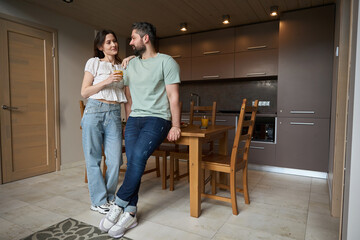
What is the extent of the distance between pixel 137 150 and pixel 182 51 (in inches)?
120

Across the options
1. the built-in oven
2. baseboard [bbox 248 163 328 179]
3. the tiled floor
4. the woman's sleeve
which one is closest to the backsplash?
the built-in oven

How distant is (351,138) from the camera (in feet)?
3.55

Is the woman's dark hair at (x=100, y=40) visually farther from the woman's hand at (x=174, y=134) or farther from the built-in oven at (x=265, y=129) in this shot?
the built-in oven at (x=265, y=129)

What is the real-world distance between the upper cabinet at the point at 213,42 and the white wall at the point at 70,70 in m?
1.79

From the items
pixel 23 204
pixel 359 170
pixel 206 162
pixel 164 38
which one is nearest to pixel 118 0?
pixel 164 38

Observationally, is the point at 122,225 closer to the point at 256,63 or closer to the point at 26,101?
the point at 26,101

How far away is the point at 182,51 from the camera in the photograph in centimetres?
431

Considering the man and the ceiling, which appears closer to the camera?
the man

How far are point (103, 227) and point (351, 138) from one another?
1576mm

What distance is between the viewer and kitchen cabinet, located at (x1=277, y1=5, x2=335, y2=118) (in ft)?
10.1

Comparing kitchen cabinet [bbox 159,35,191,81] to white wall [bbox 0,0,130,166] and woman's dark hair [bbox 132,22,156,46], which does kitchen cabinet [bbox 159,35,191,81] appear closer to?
white wall [bbox 0,0,130,166]

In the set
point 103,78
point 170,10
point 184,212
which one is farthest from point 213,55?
point 184,212

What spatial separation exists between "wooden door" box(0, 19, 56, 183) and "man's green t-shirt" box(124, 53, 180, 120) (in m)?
1.99

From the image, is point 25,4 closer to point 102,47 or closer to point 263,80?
point 102,47
